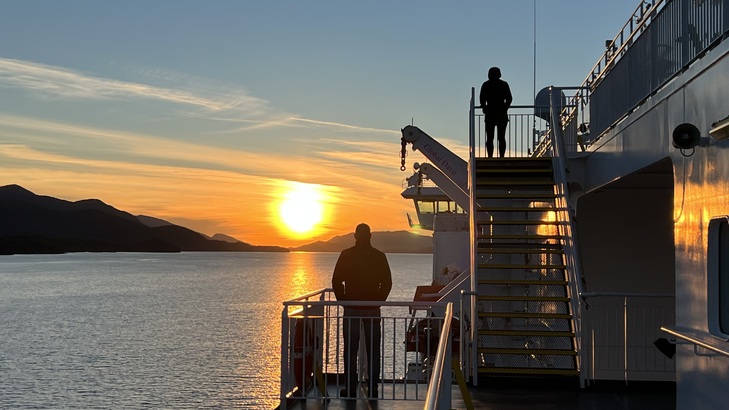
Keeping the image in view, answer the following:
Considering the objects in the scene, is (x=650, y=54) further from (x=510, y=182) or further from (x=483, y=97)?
(x=483, y=97)

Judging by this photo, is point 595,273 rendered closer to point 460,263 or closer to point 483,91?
point 483,91

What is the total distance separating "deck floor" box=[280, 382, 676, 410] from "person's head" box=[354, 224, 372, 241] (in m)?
1.79

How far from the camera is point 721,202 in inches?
255

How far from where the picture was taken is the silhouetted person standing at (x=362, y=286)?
10.1 metres

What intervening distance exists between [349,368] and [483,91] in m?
8.14

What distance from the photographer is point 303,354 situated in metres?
9.99

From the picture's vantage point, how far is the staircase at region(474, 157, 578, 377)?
11.4m

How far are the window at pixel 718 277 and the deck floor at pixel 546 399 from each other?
3.26 meters

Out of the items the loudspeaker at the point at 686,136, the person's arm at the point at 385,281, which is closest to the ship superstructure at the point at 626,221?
the loudspeaker at the point at 686,136

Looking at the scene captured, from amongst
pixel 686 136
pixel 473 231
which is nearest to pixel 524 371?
pixel 473 231

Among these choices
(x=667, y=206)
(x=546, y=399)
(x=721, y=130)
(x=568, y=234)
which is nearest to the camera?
(x=721, y=130)

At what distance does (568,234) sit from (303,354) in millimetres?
4541

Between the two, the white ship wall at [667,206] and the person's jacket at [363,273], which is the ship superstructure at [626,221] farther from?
the person's jacket at [363,273]

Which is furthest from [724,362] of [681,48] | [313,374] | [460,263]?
[460,263]
